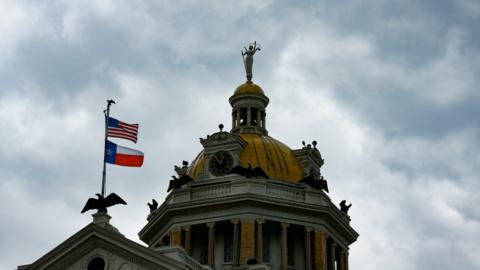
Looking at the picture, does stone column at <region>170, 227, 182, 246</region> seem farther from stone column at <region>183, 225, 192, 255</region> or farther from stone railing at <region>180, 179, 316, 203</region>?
stone railing at <region>180, 179, 316, 203</region>

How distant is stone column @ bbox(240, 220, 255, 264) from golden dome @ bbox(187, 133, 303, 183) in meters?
5.39

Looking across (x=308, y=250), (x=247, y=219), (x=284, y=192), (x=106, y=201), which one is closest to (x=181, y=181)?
(x=247, y=219)

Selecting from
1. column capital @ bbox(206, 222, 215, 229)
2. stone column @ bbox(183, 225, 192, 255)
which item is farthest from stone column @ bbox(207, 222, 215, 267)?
stone column @ bbox(183, 225, 192, 255)

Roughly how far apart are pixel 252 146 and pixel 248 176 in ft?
15.7

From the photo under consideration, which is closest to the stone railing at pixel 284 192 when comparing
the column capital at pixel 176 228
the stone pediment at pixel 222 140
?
the stone pediment at pixel 222 140

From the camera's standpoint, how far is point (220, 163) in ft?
218

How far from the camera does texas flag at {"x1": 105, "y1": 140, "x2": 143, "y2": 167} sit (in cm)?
5344

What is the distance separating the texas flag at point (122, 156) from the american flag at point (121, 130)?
2.18 ft

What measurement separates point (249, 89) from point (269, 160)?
837cm

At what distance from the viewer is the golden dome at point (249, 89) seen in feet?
241

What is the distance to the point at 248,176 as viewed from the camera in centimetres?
6375

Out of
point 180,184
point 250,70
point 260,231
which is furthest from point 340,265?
point 250,70

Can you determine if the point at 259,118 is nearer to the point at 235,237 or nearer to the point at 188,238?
the point at 188,238

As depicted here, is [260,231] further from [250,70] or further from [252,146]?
[250,70]
